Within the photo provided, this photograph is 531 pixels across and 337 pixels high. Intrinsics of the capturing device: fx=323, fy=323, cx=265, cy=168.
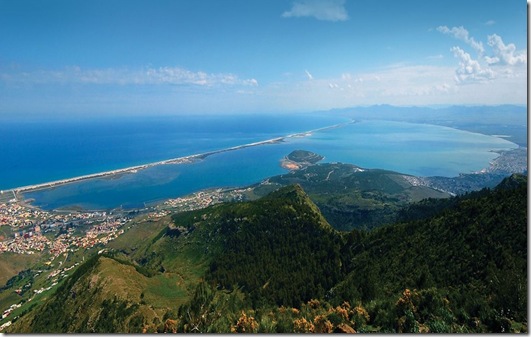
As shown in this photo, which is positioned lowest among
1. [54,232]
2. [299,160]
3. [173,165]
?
[54,232]

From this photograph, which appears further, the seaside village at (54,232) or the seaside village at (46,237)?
the seaside village at (54,232)

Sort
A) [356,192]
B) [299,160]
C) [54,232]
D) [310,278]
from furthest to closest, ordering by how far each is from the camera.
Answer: [299,160]
[356,192]
[54,232]
[310,278]

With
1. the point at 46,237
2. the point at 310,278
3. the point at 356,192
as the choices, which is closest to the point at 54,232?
the point at 46,237

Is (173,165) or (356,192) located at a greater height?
(173,165)

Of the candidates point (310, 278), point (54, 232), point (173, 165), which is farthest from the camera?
point (173, 165)

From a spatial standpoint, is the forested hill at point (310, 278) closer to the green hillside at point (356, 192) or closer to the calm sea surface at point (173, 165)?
the green hillside at point (356, 192)

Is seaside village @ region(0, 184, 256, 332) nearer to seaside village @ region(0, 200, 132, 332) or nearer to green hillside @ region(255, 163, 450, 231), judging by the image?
seaside village @ region(0, 200, 132, 332)

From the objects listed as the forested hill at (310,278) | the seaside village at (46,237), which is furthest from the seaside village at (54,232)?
the forested hill at (310,278)

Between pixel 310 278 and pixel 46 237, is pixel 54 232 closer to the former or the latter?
pixel 46 237
